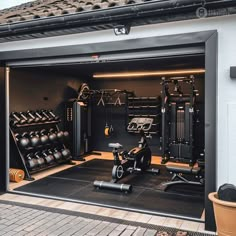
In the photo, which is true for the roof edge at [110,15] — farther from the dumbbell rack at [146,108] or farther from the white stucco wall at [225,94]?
the dumbbell rack at [146,108]

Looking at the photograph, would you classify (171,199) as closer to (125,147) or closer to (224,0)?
(224,0)

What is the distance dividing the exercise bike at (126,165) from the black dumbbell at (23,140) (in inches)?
72.4

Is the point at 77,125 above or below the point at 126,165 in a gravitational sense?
above

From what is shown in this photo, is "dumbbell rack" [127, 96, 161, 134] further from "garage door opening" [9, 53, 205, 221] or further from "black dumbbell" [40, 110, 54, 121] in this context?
"black dumbbell" [40, 110, 54, 121]

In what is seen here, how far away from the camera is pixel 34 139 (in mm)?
6148

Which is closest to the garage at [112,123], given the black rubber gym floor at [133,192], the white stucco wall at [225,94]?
the black rubber gym floor at [133,192]

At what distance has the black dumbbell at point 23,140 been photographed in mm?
5824

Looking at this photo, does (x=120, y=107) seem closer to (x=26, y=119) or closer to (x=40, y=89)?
(x=40, y=89)

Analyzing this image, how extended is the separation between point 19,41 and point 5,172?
88.6 inches

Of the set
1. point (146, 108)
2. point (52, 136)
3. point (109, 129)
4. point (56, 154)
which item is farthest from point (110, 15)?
point (109, 129)

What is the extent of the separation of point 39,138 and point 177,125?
143 inches

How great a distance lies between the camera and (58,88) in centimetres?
791

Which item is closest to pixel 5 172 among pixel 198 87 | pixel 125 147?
pixel 125 147

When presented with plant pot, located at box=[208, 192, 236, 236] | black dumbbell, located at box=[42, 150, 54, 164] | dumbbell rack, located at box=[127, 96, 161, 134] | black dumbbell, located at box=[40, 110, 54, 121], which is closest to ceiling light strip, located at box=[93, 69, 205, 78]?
dumbbell rack, located at box=[127, 96, 161, 134]
